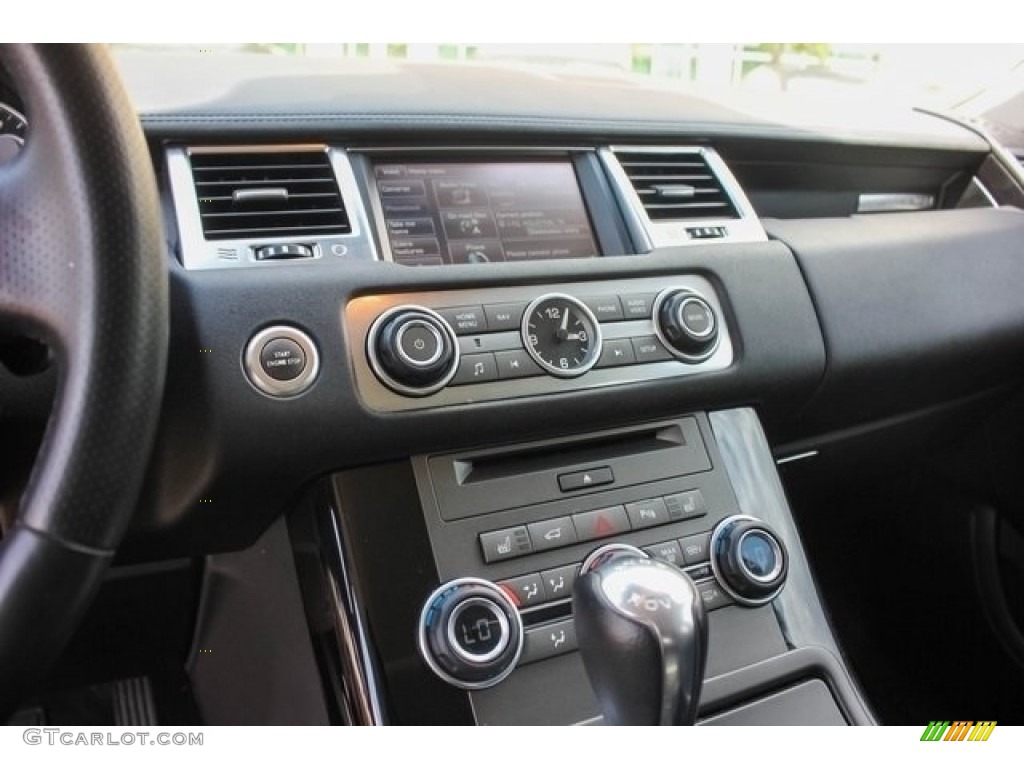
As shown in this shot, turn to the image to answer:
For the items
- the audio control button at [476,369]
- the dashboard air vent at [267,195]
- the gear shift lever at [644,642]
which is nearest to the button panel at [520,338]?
the audio control button at [476,369]

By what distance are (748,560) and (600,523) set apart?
0.52 feet

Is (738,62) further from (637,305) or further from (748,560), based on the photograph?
(748,560)

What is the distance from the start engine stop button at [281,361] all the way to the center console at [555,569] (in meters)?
0.10

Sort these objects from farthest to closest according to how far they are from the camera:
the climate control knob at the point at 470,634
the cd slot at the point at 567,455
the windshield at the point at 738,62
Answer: the windshield at the point at 738,62, the cd slot at the point at 567,455, the climate control knob at the point at 470,634

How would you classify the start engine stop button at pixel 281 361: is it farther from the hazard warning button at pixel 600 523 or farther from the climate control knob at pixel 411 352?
the hazard warning button at pixel 600 523

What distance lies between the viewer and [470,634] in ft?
2.58

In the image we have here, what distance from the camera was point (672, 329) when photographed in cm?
96

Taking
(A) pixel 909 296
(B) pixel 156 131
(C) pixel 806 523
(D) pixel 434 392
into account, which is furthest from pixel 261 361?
(C) pixel 806 523

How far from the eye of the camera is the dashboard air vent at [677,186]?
3.55 ft

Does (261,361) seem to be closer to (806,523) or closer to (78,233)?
(78,233)

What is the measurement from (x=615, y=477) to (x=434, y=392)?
0.22 m

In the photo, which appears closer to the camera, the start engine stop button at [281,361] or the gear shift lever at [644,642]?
the gear shift lever at [644,642]

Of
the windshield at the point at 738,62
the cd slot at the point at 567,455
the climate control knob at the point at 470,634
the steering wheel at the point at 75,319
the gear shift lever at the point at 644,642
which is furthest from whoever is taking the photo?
the windshield at the point at 738,62

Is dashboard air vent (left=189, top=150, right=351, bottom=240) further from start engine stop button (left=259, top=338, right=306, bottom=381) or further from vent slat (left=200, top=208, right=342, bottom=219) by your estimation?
start engine stop button (left=259, top=338, right=306, bottom=381)
